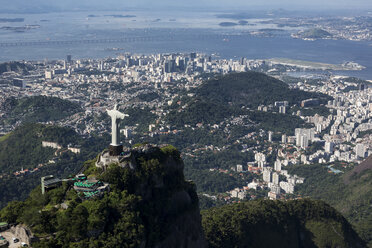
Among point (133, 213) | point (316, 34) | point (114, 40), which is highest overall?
point (133, 213)

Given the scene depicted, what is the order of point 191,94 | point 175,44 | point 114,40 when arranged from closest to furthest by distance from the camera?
1. point 191,94
2. point 175,44
3. point 114,40

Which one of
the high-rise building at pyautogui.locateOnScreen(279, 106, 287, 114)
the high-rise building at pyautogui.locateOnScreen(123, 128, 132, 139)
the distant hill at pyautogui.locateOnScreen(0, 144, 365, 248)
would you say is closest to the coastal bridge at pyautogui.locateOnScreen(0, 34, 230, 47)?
the high-rise building at pyautogui.locateOnScreen(279, 106, 287, 114)

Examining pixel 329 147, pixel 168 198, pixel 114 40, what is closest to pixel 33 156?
pixel 168 198

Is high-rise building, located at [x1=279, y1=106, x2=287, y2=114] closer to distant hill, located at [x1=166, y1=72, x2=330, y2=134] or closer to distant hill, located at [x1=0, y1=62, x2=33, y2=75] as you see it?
distant hill, located at [x1=166, y1=72, x2=330, y2=134]

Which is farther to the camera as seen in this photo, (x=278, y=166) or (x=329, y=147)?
(x=329, y=147)

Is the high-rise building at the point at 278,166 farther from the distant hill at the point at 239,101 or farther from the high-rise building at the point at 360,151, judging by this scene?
the distant hill at the point at 239,101

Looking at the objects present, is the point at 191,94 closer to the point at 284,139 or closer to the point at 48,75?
the point at 284,139

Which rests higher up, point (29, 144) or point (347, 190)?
point (29, 144)
